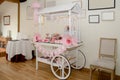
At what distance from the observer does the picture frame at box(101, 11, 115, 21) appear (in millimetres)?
3221

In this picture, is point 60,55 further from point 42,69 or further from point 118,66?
point 118,66

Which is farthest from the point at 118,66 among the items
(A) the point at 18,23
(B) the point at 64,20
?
(A) the point at 18,23

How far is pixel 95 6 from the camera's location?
3467 millimetres

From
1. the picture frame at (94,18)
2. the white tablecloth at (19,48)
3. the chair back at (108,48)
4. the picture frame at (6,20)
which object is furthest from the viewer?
the picture frame at (6,20)

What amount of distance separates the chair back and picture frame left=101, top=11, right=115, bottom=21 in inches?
20.0

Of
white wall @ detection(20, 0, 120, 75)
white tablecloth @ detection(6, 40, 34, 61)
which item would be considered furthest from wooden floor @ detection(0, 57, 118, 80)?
white tablecloth @ detection(6, 40, 34, 61)

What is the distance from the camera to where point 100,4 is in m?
3.38

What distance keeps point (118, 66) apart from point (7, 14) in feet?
19.4

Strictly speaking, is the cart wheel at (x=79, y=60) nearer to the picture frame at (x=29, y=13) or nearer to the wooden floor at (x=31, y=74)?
the wooden floor at (x=31, y=74)

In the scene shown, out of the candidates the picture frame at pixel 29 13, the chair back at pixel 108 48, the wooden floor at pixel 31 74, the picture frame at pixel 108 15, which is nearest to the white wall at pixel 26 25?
the picture frame at pixel 29 13

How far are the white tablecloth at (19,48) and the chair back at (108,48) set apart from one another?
2712 mm

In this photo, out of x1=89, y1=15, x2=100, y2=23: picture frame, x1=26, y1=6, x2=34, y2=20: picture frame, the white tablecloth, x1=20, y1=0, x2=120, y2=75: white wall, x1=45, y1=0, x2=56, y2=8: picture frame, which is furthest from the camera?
x1=26, y1=6, x2=34, y2=20: picture frame

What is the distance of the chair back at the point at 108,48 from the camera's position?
3038mm

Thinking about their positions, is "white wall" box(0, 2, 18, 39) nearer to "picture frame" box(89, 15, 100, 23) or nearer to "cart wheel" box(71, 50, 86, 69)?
"cart wheel" box(71, 50, 86, 69)
